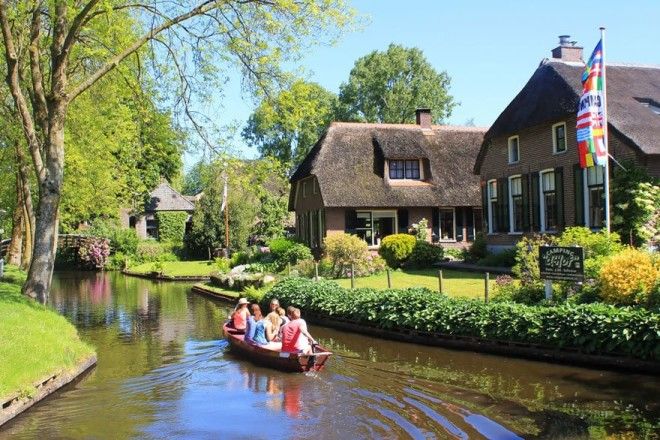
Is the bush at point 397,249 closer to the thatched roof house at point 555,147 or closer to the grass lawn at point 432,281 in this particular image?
the grass lawn at point 432,281

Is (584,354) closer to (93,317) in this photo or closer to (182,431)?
(182,431)

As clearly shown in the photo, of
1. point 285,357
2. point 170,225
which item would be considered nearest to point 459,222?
point 285,357

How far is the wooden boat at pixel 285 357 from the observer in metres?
13.6

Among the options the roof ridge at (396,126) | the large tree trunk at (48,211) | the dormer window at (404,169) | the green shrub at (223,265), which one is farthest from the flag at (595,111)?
the green shrub at (223,265)

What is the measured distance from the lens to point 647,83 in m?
26.2

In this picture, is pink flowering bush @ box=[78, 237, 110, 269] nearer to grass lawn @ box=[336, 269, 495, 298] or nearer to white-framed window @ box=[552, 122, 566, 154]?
grass lawn @ box=[336, 269, 495, 298]

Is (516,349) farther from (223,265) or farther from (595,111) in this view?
(223,265)

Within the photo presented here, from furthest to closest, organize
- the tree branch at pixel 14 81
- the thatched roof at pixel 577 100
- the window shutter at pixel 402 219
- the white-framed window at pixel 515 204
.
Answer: the window shutter at pixel 402 219
the white-framed window at pixel 515 204
the thatched roof at pixel 577 100
the tree branch at pixel 14 81

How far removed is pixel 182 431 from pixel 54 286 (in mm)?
28989

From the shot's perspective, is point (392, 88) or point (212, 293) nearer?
point (212, 293)

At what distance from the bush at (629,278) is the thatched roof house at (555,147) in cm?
755

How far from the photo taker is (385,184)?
119ft

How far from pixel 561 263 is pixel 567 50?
16.6m

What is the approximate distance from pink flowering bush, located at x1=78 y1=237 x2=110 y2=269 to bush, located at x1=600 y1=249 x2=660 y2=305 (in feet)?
134
